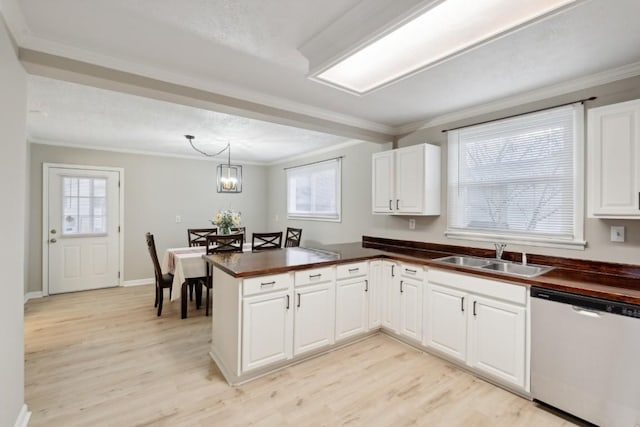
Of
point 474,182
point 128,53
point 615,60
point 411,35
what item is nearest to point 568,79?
point 615,60

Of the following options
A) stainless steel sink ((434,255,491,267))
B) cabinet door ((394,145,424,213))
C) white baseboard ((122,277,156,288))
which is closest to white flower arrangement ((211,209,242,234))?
white baseboard ((122,277,156,288))

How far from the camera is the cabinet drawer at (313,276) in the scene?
8.59 ft

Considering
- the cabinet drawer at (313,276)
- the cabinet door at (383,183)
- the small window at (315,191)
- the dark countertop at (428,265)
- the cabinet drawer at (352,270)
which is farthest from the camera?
the small window at (315,191)

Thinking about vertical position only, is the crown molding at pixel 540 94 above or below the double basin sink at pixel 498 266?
above

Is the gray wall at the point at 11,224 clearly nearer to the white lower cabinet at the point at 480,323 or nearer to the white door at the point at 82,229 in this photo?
the white lower cabinet at the point at 480,323

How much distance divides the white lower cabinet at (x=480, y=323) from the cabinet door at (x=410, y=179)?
3.08ft

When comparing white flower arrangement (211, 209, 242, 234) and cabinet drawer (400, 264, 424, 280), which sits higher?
white flower arrangement (211, 209, 242, 234)

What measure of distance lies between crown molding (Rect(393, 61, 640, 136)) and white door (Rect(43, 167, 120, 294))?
517cm

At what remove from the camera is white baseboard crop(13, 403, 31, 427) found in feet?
5.96

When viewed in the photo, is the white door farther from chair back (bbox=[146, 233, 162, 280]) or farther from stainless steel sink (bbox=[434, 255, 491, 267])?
stainless steel sink (bbox=[434, 255, 491, 267])

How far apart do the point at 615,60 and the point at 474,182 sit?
1397 mm

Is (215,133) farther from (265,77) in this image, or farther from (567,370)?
(567,370)

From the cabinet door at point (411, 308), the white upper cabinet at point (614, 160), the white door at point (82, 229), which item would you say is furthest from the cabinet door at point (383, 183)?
the white door at point (82, 229)

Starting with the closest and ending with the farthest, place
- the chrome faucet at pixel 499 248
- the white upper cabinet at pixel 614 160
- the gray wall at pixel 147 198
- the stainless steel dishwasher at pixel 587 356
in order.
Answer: the stainless steel dishwasher at pixel 587 356
the white upper cabinet at pixel 614 160
the chrome faucet at pixel 499 248
the gray wall at pixel 147 198
